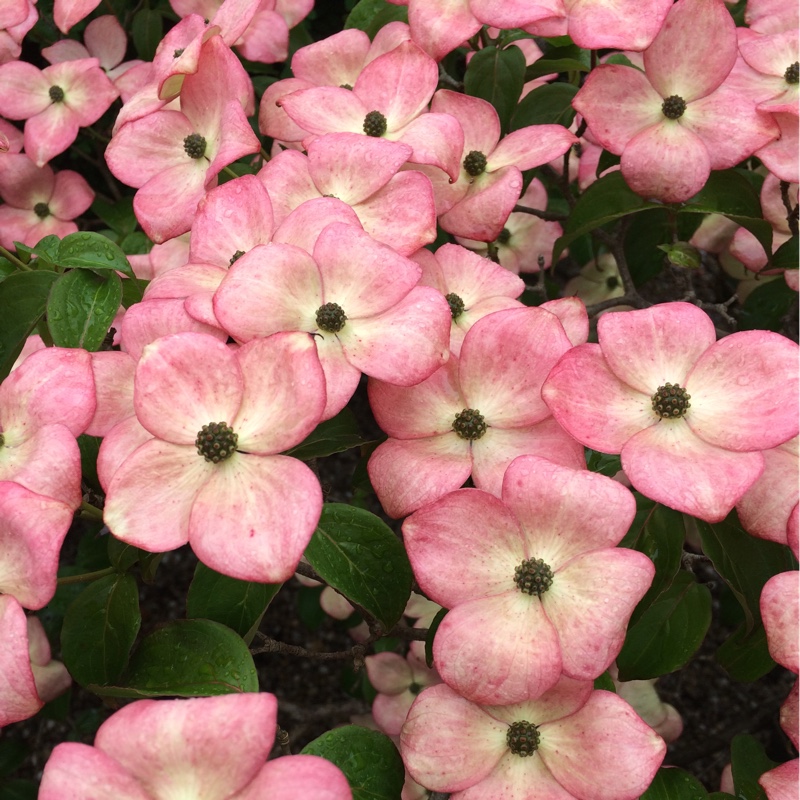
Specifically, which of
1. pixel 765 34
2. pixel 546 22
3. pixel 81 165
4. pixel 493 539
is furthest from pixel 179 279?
pixel 81 165

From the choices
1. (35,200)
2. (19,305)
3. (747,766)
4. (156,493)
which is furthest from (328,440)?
(35,200)

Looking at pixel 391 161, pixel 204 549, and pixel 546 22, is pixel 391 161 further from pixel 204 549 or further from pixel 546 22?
pixel 204 549

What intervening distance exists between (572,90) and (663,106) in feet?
0.94

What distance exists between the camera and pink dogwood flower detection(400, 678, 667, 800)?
0.88 metres

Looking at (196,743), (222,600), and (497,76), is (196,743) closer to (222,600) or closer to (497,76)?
(222,600)

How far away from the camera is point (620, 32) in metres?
1.13

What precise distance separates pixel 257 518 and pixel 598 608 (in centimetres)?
33

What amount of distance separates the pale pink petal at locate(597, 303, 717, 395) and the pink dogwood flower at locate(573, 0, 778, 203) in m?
0.26

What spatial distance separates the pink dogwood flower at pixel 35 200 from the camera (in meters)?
1.65

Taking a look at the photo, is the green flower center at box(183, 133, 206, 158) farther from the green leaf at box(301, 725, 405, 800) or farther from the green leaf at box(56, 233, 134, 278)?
the green leaf at box(301, 725, 405, 800)

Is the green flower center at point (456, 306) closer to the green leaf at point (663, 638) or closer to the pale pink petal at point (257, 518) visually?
the pale pink petal at point (257, 518)

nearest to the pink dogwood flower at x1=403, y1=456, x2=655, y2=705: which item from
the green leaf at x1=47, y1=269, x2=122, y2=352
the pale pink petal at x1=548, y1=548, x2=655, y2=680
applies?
the pale pink petal at x1=548, y1=548, x2=655, y2=680

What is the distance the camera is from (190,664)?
3.23ft

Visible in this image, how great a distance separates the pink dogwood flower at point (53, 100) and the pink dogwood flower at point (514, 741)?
3.73 feet
